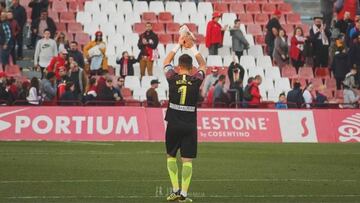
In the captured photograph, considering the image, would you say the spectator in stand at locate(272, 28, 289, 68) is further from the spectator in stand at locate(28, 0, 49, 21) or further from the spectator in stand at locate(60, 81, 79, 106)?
the spectator in stand at locate(60, 81, 79, 106)

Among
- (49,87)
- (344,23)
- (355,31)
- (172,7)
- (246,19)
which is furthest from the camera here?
(246,19)

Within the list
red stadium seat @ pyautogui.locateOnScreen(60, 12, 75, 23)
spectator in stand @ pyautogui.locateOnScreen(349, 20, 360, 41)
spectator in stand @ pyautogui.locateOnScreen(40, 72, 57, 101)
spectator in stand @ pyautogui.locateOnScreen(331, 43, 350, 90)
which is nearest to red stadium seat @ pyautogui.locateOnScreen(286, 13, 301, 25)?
spectator in stand @ pyautogui.locateOnScreen(349, 20, 360, 41)

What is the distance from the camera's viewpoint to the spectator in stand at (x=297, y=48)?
38750mm

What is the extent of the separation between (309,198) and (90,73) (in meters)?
21.0

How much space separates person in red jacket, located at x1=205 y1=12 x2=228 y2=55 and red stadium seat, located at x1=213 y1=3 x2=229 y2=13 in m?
2.80

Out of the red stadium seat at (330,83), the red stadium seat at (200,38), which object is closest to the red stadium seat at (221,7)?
the red stadium seat at (200,38)

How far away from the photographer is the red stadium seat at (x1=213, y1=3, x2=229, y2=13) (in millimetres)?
41562

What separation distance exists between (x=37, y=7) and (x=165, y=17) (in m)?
4.95

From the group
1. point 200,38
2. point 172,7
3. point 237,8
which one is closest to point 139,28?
point 172,7

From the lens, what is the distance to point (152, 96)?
113ft

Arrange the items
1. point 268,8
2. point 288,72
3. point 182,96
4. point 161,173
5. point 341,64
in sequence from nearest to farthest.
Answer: point 182,96 → point 161,173 → point 341,64 → point 288,72 → point 268,8

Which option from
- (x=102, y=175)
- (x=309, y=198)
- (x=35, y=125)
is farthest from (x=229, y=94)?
(x=309, y=198)

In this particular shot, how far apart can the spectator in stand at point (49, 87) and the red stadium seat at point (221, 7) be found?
31.7 ft

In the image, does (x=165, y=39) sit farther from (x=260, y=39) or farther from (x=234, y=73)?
(x=234, y=73)
